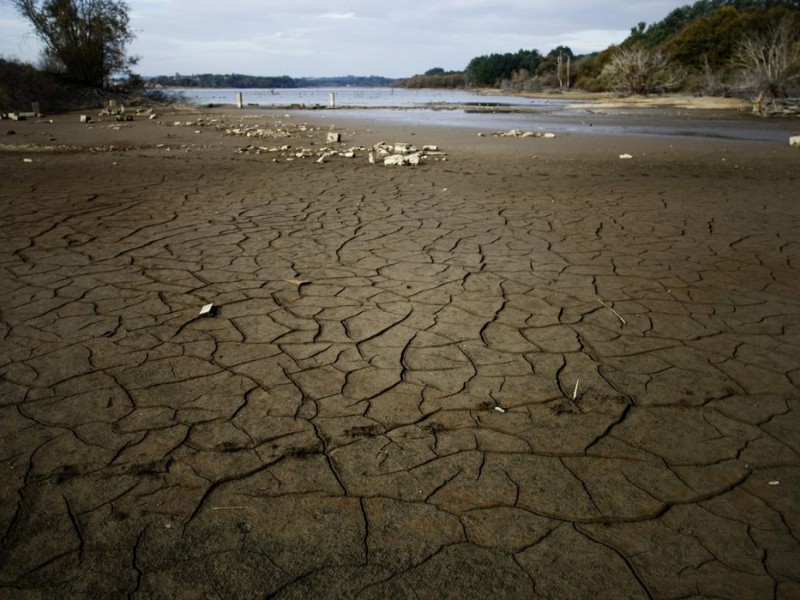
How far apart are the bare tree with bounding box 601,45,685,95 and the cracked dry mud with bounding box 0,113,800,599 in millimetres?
41454

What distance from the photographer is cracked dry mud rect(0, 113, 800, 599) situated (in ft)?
5.55

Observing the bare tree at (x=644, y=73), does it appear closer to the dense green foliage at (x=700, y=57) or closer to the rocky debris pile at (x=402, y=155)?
the dense green foliage at (x=700, y=57)

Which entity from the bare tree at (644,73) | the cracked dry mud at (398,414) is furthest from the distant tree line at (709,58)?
the cracked dry mud at (398,414)

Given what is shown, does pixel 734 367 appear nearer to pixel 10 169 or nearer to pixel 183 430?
pixel 183 430

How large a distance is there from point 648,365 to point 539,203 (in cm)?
442

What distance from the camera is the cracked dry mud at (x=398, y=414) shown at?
1690 millimetres

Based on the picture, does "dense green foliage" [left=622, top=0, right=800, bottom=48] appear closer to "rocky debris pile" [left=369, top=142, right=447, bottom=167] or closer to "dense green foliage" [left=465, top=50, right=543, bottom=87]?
"dense green foliage" [left=465, top=50, right=543, bottom=87]

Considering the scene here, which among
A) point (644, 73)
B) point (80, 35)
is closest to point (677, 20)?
point (644, 73)

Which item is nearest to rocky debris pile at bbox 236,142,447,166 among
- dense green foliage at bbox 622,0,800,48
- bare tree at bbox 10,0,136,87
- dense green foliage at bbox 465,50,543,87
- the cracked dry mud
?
the cracked dry mud

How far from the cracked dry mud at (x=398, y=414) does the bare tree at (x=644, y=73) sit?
41454 millimetres

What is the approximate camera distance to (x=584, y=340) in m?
3.25

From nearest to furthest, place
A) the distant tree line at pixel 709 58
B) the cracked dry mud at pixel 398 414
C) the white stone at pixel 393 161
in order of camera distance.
Answer: 1. the cracked dry mud at pixel 398 414
2. the white stone at pixel 393 161
3. the distant tree line at pixel 709 58

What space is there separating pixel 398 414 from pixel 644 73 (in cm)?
4562

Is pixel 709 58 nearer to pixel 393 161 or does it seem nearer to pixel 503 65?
pixel 393 161
